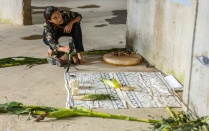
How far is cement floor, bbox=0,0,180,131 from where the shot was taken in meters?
3.38

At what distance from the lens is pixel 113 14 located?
30.1ft

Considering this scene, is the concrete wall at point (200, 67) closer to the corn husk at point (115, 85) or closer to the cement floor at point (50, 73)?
the cement floor at point (50, 73)

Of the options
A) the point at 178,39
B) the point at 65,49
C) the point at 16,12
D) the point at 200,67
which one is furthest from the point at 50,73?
the point at 16,12

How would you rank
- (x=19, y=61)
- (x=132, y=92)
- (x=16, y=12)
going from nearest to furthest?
1. (x=132, y=92)
2. (x=19, y=61)
3. (x=16, y=12)

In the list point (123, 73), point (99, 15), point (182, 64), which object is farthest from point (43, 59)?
point (99, 15)

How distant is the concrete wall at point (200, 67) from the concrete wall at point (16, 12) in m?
5.05

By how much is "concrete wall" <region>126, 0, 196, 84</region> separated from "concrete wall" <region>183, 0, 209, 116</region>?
0.12 meters

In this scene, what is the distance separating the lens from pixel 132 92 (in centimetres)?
416

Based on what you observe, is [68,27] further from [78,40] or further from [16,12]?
[16,12]

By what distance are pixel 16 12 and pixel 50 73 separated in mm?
3518

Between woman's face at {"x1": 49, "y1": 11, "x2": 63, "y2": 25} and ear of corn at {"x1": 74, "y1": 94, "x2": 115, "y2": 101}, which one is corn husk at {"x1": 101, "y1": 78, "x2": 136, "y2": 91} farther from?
woman's face at {"x1": 49, "y1": 11, "x2": 63, "y2": 25}

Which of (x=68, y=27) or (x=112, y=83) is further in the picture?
(x=68, y=27)

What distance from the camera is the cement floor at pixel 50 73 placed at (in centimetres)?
338

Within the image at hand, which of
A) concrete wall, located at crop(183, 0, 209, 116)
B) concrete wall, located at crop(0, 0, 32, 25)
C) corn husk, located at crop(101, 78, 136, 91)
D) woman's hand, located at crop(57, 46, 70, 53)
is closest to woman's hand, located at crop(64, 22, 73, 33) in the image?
woman's hand, located at crop(57, 46, 70, 53)
